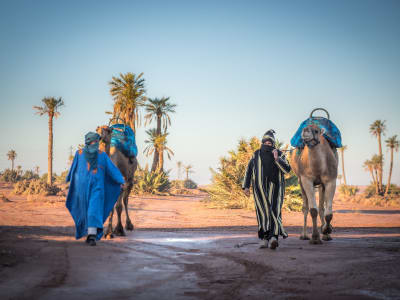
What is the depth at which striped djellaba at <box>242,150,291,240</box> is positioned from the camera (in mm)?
6512

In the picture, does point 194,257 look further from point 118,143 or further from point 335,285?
point 118,143

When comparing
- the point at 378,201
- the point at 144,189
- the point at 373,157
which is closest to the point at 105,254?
the point at 144,189

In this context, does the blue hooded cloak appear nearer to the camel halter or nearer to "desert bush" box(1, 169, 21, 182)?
the camel halter

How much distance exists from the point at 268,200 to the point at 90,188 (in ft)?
10.6

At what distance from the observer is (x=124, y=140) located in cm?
862

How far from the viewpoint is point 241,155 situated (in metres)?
16.7

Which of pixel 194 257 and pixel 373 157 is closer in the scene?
pixel 194 257

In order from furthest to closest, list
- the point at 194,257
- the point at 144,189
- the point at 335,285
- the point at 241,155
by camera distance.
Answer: the point at 144,189, the point at 241,155, the point at 194,257, the point at 335,285

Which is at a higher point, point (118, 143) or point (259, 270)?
point (118, 143)

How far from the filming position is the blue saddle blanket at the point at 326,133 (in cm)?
769

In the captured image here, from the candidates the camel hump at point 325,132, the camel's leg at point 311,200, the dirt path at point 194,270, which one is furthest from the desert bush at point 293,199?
the dirt path at point 194,270

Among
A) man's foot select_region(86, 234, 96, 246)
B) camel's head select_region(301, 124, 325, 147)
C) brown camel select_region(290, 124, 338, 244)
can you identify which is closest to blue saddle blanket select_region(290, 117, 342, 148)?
brown camel select_region(290, 124, 338, 244)

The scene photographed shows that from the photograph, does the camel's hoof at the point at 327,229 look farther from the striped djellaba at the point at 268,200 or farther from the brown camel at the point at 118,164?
the brown camel at the point at 118,164

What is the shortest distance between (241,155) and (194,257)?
38.1 feet
